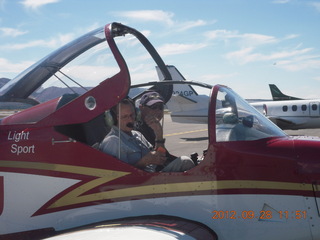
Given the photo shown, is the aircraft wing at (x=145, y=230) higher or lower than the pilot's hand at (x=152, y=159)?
lower

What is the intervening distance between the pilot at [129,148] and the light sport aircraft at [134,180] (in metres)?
0.13

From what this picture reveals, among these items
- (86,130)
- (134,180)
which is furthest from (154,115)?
(134,180)

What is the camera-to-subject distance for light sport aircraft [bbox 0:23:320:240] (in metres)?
2.78

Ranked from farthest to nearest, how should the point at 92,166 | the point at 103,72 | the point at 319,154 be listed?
1. the point at 103,72
2. the point at 92,166
3. the point at 319,154

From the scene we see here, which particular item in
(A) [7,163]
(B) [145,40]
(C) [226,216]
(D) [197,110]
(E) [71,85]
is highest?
(D) [197,110]

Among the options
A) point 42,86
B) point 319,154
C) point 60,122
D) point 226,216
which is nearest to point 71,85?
point 42,86

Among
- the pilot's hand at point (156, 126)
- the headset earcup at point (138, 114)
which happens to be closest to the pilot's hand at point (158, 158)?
the pilot's hand at point (156, 126)

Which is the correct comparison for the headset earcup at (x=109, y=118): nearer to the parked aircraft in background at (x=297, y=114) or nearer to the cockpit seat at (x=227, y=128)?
the cockpit seat at (x=227, y=128)

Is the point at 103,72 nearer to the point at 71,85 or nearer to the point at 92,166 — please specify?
the point at 71,85

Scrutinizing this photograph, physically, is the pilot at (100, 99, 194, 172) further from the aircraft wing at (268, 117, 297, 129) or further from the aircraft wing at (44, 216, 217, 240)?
the aircraft wing at (268, 117, 297, 129)

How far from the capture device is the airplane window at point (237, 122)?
3.04 m

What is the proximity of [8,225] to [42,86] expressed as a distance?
4.58ft

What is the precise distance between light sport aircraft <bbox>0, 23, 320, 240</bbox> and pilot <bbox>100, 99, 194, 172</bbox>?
0.13 meters

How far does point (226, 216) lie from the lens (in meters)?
2.87
